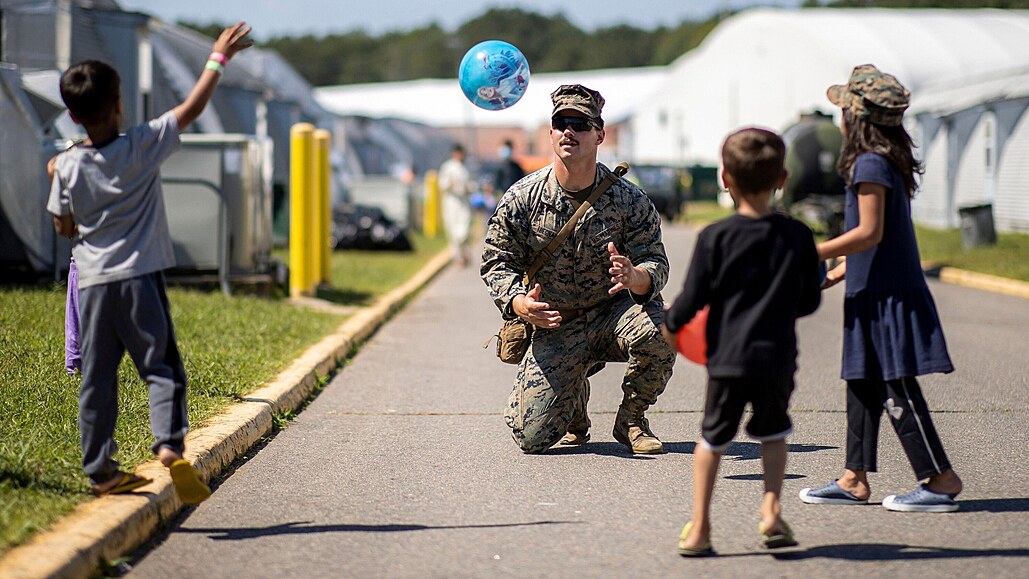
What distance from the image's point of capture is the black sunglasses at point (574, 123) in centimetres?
640

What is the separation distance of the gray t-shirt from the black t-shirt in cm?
195

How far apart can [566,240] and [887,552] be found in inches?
92.7

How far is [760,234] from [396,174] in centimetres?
4145

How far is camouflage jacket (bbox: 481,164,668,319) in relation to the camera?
6473 mm

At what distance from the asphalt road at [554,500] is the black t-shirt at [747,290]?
2.38 ft

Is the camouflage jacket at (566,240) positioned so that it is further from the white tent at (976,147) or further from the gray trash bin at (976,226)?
the white tent at (976,147)

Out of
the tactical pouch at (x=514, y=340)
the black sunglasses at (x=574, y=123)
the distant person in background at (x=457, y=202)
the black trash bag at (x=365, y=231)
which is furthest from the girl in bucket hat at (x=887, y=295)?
the black trash bag at (x=365, y=231)

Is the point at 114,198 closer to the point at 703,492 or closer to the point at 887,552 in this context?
the point at 703,492

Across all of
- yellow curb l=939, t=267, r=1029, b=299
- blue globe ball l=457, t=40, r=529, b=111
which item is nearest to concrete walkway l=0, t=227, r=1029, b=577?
blue globe ball l=457, t=40, r=529, b=111

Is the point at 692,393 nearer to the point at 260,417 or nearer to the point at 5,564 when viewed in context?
the point at 260,417

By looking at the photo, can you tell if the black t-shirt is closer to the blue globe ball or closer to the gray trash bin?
the blue globe ball

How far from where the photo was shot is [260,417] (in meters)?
7.00

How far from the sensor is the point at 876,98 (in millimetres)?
5168

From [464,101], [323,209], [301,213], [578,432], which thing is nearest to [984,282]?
[323,209]
